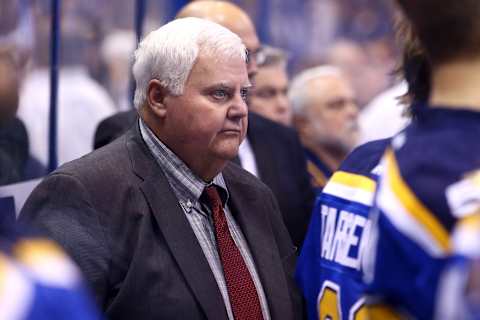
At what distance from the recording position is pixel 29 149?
352 cm

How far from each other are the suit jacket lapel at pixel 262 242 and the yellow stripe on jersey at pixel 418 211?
1098 mm

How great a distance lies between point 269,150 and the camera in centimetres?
366

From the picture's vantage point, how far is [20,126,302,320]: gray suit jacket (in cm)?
238

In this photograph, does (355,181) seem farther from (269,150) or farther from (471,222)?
(269,150)

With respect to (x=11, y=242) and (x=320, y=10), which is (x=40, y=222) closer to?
(x=11, y=242)

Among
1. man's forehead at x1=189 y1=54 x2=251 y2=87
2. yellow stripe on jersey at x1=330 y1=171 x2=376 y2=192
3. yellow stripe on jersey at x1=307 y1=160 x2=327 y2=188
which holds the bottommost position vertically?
yellow stripe on jersey at x1=307 y1=160 x2=327 y2=188

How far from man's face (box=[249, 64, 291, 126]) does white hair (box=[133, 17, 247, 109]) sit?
6.88ft

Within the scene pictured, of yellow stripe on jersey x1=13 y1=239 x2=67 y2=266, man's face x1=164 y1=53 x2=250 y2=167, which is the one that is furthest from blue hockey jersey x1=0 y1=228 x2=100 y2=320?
man's face x1=164 y1=53 x2=250 y2=167

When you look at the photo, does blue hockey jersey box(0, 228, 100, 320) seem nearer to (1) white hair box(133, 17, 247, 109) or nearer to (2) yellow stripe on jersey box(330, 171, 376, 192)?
(2) yellow stripe on jersey box(330, 171, 376, 192)

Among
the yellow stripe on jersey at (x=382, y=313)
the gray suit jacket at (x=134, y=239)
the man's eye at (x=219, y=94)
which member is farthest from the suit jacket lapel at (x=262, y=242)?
the yellow stripe on jersey at (x=382, y=313)

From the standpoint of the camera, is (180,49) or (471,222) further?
(180,49)

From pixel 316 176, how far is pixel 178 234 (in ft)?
6.56

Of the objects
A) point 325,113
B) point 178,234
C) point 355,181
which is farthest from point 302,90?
point 355,181

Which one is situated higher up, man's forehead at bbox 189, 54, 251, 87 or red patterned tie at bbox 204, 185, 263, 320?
man's forehead at bbox 189, 54, 251, 87
